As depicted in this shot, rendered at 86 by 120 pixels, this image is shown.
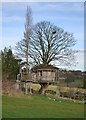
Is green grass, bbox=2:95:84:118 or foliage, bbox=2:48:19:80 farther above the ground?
foliage, bbox=2:48:19:80

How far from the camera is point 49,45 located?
2223 centimetres

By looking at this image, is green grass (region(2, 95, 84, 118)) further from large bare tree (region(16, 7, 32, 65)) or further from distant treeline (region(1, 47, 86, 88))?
large bare tree (region(16, 7, 32, 65))

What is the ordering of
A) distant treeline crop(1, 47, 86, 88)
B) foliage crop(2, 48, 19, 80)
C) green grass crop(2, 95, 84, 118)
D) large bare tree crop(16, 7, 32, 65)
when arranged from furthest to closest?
1. large bare tree crop(16, 7, 32, 65)
2. foliage crop(2, 48, 19, 80)
3. distant treeline crop(1, 47, 86, 88)
4. green grass crop(2, 95, 84, 118)

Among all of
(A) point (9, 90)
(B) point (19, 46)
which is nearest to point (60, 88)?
(A) point (9, 90)

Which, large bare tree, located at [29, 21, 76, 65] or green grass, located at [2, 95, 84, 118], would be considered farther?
large bare tree, located at [29, 21, 76, 65]

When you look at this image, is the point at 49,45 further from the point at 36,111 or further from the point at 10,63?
the point at 36,111

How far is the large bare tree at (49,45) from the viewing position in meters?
21.3

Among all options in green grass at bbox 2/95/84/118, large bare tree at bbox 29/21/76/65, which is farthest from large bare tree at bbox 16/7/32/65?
green grass at bbox 2/95/84/118

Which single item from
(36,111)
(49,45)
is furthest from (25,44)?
(36,111)

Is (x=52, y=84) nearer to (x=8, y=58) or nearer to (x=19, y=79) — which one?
(x=19, y=79)

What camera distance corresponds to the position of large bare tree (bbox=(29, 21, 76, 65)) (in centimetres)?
2127

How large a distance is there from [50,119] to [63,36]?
49.5ft

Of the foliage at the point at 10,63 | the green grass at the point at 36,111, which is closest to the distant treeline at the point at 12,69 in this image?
the foliage at the point at 10,63

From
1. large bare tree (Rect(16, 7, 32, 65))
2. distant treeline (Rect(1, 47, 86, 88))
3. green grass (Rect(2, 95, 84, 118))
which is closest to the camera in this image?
green grass (Rect(2, 95, 84, 118))
